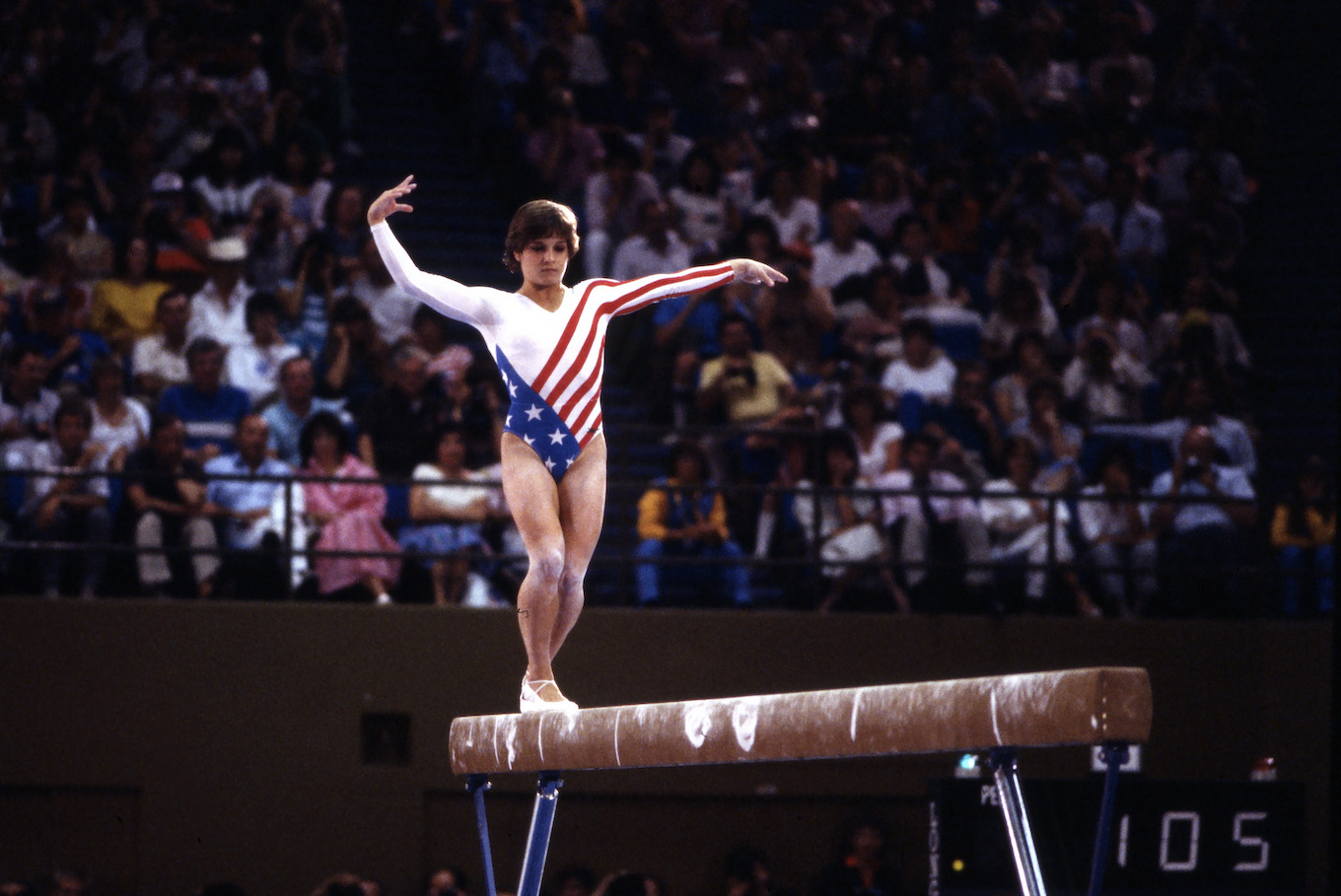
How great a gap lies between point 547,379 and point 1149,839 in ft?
11.0

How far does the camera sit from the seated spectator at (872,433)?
10500mm

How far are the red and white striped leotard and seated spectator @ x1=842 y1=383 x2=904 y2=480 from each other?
4667mm

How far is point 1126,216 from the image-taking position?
1281cm

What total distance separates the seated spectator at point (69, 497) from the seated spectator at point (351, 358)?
4.34 feet

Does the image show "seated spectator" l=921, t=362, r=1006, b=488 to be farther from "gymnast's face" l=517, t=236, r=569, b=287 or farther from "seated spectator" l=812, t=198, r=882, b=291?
"gymnast's face" l=517, t=236, r=569, b=287

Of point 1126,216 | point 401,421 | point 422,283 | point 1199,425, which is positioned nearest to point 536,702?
point 422,283

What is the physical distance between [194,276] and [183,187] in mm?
758

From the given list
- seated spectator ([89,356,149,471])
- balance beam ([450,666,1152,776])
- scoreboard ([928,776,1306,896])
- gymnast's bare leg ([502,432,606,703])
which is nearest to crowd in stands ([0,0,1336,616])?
seated spectator ([89,356,149,471])

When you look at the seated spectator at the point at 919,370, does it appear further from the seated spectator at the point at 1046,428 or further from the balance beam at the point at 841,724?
the balance beam at the point at 841,724

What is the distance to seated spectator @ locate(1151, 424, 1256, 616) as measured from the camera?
10375 mm

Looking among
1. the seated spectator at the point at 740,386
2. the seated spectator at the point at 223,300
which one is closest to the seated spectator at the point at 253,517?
the seated spectator at the point at 223,300

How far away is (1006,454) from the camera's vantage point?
1068cm

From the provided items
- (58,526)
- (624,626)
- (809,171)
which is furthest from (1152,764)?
(58,526)

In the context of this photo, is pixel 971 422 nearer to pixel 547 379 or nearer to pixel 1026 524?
pixel 1026 524
